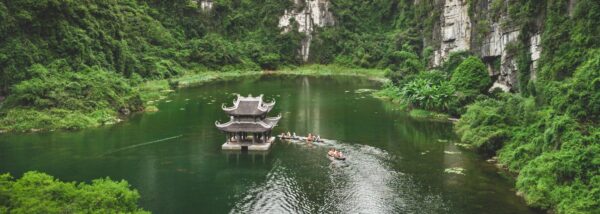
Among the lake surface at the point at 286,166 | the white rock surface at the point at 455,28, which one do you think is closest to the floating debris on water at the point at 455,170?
the lake surface at the point at 286,166

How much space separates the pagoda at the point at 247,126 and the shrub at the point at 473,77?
82.4 ft

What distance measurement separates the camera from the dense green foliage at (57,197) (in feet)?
65.0

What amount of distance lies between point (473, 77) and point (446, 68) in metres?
14.1

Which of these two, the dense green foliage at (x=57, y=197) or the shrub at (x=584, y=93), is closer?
the dense green foliage at (x=57, y=197)

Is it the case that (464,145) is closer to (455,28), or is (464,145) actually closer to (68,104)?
(455,28)

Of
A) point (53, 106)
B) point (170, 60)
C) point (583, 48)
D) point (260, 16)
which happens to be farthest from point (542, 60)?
point (260, 16)

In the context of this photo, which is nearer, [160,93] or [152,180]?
[152,180]

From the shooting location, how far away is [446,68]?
7638cm

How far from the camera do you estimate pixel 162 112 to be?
67.0m

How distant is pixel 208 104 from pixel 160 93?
45.3 feet

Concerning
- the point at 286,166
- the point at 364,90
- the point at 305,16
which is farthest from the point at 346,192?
the point at 305,16

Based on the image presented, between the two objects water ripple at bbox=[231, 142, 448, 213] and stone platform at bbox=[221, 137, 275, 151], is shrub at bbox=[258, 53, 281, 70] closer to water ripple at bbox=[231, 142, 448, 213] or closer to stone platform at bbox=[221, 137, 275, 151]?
stone platform at bbox=[221, 137, 275, 151]

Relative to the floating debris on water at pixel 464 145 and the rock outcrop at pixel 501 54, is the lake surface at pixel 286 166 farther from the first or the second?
the rock outcrop at pixel 501 54

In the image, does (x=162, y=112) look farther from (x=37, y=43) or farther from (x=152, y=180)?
(x=152, y=180)
